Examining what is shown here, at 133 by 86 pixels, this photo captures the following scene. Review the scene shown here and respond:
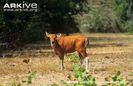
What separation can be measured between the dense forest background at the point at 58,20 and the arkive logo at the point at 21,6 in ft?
0.69

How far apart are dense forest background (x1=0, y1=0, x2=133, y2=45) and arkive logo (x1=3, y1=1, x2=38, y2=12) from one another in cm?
21

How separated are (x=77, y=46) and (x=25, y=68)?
1.79m

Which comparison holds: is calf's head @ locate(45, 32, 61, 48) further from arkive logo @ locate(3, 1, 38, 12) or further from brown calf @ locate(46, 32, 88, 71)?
arkive logo @ locate(3, 1, 38, 12)

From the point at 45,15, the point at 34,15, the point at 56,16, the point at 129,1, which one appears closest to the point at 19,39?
the point at 34,15

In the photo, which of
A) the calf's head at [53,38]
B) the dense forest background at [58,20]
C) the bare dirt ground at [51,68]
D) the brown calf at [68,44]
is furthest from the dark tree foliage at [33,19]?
the calf's head at [53,38]

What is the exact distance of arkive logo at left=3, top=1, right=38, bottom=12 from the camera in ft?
87.1

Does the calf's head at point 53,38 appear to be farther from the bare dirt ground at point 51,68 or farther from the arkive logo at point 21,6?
the arkive logo at point 21,6

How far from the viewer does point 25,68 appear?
16422 millimetres

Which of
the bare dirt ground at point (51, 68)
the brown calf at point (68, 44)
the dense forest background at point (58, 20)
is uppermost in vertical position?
the brown calf at point (68, 44)

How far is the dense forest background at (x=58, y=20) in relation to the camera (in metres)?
26.3

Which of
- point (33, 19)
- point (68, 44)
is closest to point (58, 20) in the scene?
point (33, 19)

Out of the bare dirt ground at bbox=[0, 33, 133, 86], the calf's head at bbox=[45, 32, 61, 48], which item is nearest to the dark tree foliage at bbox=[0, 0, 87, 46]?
the bare dirt ground at bbox=[0, 33, 133, 86]

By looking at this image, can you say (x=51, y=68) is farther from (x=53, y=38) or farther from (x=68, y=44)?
(x=53, y=38)

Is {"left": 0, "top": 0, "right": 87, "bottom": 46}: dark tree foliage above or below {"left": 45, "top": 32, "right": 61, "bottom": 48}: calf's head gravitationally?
below
